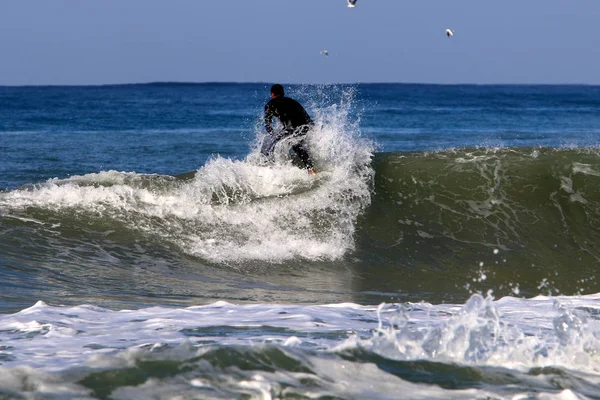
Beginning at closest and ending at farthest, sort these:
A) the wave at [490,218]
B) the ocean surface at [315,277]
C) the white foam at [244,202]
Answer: the ocean surface at [315,277]
the wave at [490,218]
the white foam at [244,202]

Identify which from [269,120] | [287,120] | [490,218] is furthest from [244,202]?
[490,218]

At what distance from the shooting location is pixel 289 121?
11.5 metres

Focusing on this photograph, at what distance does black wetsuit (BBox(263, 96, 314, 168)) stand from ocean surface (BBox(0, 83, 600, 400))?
0.22 metres

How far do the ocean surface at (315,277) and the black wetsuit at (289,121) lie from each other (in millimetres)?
218

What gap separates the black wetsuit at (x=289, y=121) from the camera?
37.6 ft

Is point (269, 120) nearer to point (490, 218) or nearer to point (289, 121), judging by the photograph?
point (289, 121)

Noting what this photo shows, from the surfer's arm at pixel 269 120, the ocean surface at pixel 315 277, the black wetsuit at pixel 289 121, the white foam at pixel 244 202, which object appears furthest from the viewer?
the black wetsuit at pixel 289 121

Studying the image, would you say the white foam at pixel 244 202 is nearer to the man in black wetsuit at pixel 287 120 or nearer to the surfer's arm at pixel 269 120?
the man in black wetsuit at pixel 287 120

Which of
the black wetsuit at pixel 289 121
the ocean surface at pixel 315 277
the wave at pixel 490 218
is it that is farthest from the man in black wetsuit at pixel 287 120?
the wave at pixel 490 218

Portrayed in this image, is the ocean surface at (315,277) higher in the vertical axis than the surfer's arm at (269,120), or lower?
lower

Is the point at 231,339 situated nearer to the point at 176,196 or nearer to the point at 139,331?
the point at 139,331

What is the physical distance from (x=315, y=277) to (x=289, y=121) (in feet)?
11.1

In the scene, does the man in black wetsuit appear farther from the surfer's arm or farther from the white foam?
the white foam

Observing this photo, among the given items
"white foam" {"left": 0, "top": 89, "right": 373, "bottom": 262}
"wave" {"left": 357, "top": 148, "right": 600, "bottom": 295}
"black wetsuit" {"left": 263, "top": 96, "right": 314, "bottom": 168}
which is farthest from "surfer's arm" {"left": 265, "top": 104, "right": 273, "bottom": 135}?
"wave" {"left": 357, "top": 148, "right": 600, "bottom": 295}
